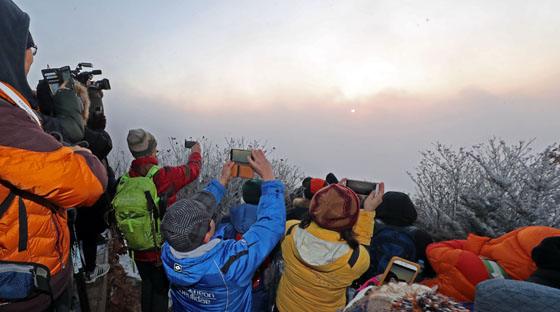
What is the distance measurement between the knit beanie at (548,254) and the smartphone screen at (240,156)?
1.94 m

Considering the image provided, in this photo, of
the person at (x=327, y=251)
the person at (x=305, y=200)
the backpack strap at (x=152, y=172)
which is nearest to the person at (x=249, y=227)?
the person at (x=327, y=251)

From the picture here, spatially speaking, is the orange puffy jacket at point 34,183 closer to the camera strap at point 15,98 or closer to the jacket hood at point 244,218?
the camera strap at point 15,98

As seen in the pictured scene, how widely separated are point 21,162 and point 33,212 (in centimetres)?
33

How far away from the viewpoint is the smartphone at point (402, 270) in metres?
1.96

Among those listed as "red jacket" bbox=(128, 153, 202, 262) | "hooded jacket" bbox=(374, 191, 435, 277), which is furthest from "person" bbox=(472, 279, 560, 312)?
"red jacket" bbox=(128, 153, 202, 262)

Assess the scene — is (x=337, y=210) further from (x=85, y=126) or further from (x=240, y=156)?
(x=85, y=126)

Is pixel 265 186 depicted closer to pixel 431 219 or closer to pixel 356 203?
pixel 356 203

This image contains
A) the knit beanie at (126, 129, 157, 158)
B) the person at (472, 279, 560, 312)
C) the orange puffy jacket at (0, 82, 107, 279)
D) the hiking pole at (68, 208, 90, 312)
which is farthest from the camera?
the knit beanie at (126, 129, 157, 158)

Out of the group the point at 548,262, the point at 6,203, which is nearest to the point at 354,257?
the point at 548,262

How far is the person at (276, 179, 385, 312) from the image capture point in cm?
202

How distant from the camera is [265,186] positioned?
6.21 ft

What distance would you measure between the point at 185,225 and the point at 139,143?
193 cm

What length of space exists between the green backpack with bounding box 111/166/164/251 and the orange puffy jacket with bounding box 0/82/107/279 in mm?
1312

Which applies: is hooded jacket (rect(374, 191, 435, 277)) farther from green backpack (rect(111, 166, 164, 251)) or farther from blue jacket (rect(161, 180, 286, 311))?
green backpack (rect(111, 166, 164, 251))
